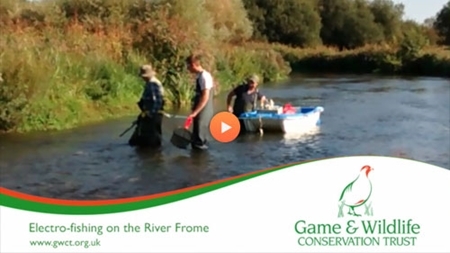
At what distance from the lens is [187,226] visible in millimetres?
3029

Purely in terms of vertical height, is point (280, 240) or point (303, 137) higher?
point (303, 137)

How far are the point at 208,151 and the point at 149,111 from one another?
0.31m

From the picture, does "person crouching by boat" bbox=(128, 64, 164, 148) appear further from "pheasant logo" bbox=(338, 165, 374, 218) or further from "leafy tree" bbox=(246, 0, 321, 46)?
"pheasant logo" bbox=(338, 165, 374, 218)

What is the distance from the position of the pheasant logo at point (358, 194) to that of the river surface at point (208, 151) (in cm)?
19

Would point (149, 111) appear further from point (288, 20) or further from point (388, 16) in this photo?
point (388, 16)

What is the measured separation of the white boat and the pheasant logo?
2.21 feet

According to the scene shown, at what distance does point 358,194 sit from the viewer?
9.86 ft

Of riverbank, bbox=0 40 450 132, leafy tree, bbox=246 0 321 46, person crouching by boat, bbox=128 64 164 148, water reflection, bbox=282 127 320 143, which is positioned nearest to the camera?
person crouching by boat, bbox=128 64 164 148

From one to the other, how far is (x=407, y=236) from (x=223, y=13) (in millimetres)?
1442

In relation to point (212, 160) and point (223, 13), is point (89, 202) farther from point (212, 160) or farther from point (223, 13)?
point (223, 13)

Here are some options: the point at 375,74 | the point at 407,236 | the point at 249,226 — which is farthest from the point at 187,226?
the point at 375,74

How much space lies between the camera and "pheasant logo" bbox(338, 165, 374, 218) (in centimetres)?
299

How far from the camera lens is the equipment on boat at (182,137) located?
3.45 meters

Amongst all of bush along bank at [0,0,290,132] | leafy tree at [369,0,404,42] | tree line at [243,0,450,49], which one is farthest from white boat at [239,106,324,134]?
leafy tree at [369,0,404,42]
